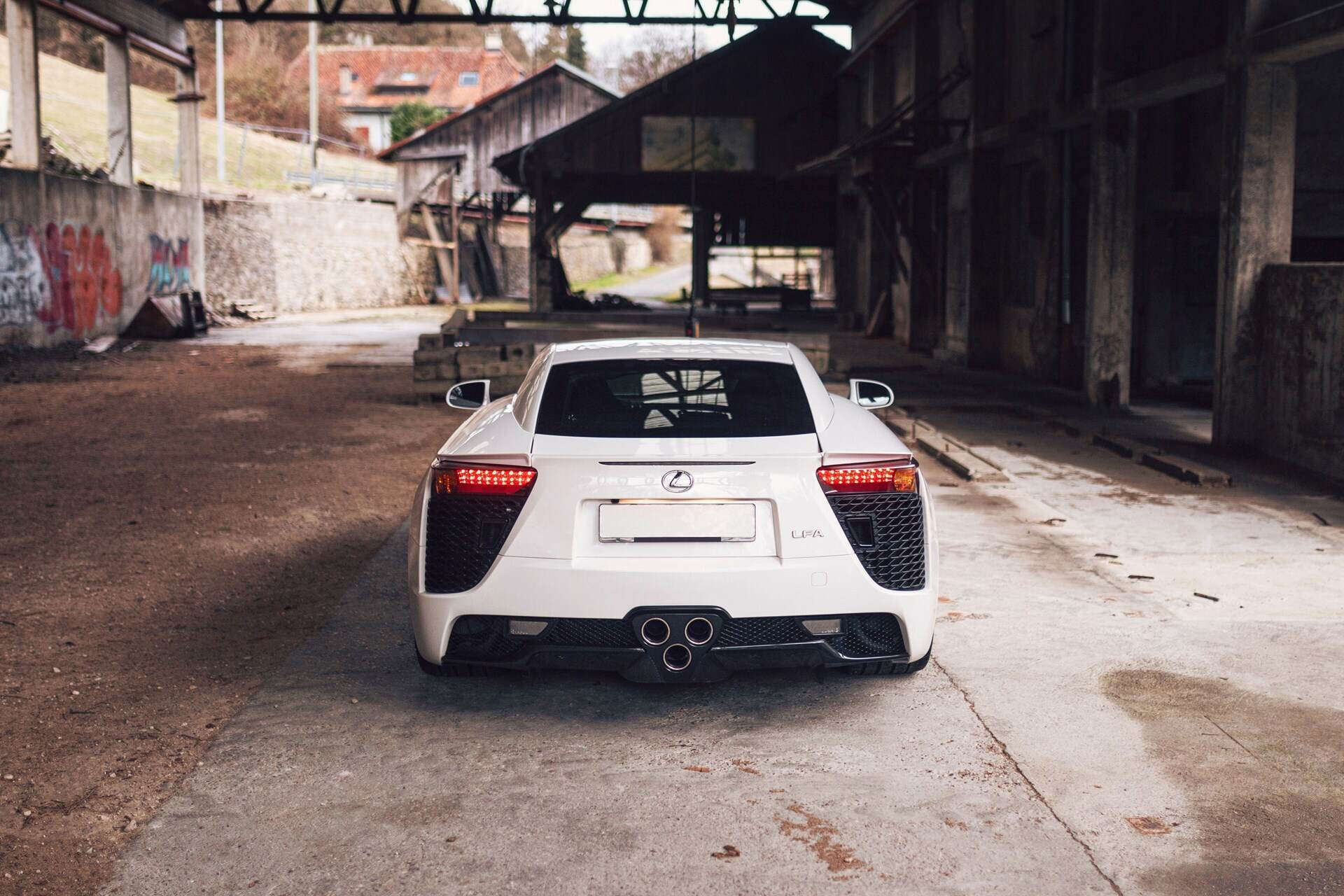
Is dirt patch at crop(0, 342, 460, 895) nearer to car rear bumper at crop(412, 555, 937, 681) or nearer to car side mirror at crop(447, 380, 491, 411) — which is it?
car rear bumper at crop(412, 555, 937, 681)

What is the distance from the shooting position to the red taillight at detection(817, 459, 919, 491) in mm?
4184

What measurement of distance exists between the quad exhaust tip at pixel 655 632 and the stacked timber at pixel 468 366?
10711mm

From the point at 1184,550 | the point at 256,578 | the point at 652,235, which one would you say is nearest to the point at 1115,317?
the point at 1184,550

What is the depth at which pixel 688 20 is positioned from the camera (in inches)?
858

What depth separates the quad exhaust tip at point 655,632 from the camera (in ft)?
13.4

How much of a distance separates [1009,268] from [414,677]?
15.2 m

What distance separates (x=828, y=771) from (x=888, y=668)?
0.60 m

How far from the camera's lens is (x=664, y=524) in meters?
4.07

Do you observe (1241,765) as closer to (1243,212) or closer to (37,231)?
(1243,212)

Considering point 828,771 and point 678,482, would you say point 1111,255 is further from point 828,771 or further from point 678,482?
point 828,771

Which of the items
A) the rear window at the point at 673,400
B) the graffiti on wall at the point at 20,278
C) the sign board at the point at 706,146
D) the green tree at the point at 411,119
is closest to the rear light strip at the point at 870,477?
the rear window at the point at 673,400

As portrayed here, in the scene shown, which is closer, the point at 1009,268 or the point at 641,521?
the point at 641,521

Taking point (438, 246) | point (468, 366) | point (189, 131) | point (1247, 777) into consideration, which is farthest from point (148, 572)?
point (438, 246)

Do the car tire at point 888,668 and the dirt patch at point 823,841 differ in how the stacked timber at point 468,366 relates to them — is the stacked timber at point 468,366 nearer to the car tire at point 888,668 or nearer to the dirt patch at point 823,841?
the car tire at point 888,668
